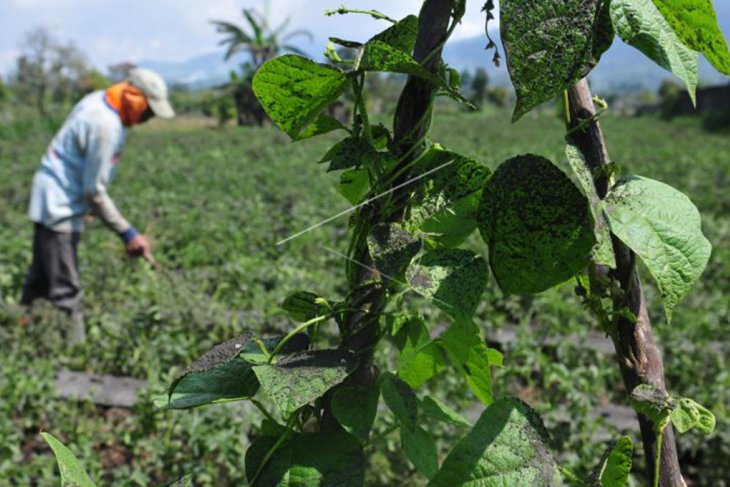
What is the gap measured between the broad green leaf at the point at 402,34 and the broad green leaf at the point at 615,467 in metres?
0.45

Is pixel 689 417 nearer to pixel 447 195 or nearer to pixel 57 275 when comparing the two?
pixel 447 195

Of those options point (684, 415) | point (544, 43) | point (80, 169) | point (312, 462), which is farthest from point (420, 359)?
point (80, 169)

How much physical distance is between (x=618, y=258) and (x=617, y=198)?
2.2 inches

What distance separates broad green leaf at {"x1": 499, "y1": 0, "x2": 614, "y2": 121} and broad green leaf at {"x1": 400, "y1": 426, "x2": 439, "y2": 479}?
0.38m

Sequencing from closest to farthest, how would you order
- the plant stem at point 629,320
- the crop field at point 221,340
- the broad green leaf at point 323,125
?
the plant stem at point 629,320, the broad green leaf at point 323,125, the crop field at point 221,340

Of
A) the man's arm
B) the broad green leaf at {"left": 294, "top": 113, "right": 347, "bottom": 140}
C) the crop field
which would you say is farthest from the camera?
the man's arm

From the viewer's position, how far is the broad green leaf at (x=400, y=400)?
69 centimetres

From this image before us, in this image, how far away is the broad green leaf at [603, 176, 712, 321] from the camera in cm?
59

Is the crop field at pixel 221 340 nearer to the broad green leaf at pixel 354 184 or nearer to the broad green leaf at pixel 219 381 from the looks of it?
the broad green leaf at pixel 354 184

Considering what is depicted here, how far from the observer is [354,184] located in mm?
837

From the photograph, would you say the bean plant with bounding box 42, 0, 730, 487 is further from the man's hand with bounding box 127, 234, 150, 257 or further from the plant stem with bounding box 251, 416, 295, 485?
the man's hand with bounding box 127, 234, 150, 257

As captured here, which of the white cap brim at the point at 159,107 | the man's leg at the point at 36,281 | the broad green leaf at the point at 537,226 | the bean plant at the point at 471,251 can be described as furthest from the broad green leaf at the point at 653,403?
the man's leg at the point at 36,281

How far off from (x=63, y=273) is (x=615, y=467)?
399cm

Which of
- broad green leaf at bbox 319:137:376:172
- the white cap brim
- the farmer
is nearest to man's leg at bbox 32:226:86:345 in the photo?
the farmer
